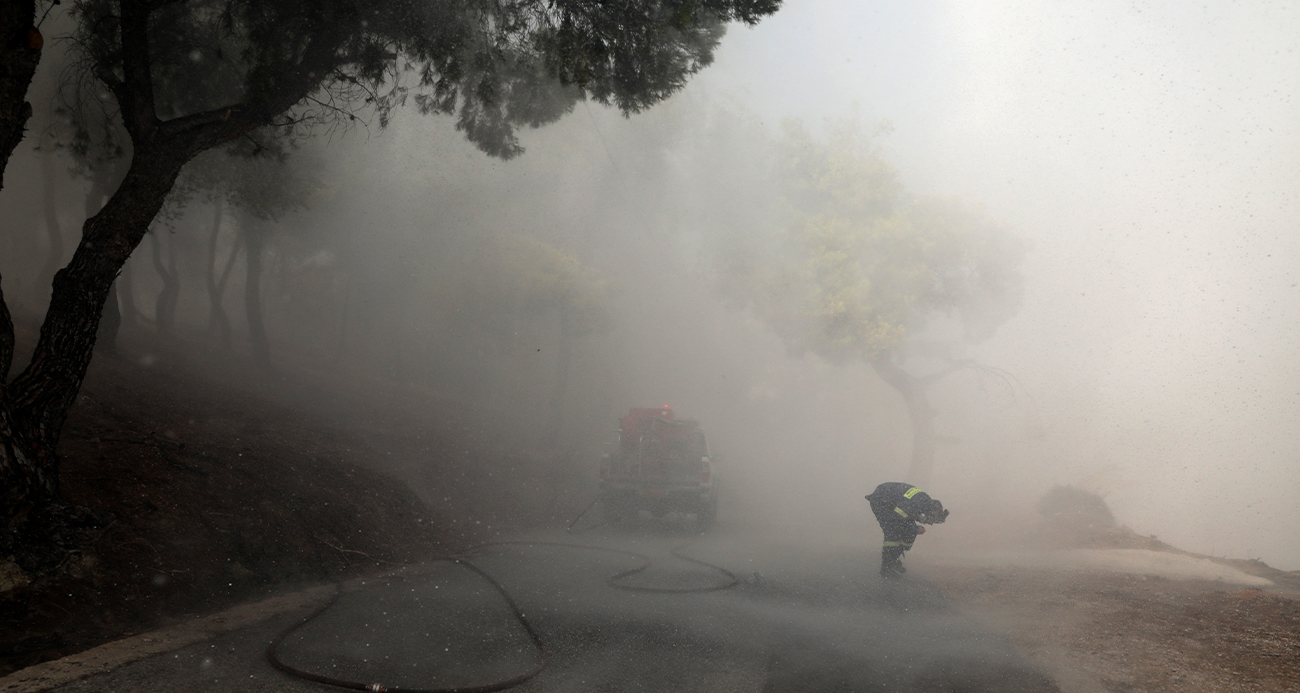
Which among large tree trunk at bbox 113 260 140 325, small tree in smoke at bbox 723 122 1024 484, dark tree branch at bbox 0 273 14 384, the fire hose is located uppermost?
small tree in smoke at bbox 723 122 1024 484

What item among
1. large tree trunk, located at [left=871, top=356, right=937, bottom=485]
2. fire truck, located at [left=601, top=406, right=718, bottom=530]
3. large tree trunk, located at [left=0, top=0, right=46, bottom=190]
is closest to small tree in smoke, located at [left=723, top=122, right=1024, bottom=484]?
large tree trunk, located at [left=871, top=356, right=937, bottom=485]

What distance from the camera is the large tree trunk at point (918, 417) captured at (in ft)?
66.9

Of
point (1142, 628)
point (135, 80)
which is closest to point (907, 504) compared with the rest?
point (1142, 628)

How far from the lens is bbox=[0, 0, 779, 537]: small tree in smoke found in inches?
217

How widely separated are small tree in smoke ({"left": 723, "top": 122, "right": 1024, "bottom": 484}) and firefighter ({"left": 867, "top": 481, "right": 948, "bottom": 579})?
10313 millimetres

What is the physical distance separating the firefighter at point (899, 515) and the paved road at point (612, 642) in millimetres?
479

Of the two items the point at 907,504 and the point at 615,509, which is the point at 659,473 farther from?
the point at 907,504

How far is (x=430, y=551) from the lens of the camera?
9164 millimetres

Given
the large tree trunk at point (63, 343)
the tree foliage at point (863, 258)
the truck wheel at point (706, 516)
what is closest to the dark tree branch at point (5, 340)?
the large tree trunk at point (63, 343)

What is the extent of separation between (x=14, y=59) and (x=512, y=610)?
5.77 meters

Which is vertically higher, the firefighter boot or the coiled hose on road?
the firefighter boot

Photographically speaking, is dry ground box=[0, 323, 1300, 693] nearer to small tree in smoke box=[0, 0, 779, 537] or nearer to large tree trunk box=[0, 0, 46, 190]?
small tree in smoke box=[0, 0, 779, 537]

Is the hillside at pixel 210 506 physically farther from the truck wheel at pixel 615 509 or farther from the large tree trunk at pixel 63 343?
the truck wheel at pixel 615 509

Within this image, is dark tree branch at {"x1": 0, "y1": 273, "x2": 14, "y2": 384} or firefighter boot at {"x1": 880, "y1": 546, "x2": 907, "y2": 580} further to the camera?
firefighter boot at {"x1": 880, "y1": 546, "x2": 907, "y2": 580}
